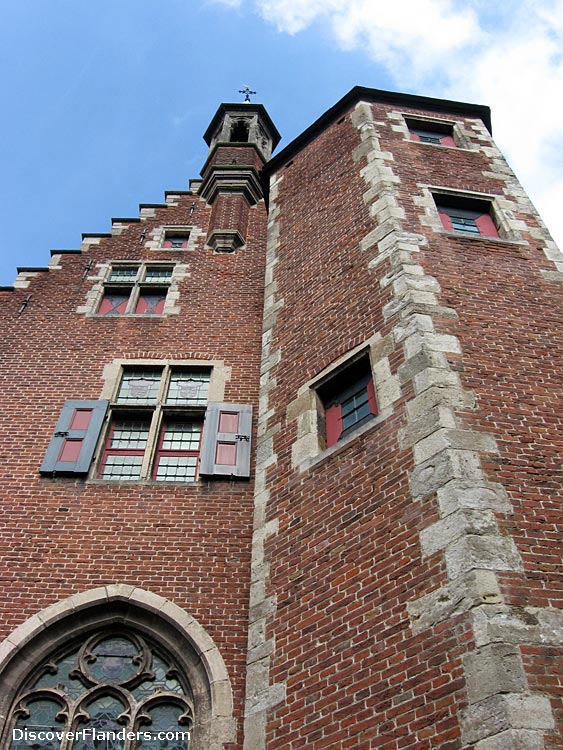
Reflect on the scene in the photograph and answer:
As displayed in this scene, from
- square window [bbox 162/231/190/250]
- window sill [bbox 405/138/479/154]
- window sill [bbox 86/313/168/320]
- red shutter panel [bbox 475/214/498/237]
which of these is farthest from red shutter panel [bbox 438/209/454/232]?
square window [bbox 162/231/190/250]

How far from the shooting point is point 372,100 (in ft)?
42.5

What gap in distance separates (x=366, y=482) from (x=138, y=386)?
498 centimetres

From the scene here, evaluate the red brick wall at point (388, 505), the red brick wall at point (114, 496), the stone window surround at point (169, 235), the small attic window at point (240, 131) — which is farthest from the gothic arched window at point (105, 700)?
the small attic window at point (240, 131)

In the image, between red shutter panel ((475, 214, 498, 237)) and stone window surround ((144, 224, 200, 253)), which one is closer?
red shutter panel ((475, 214, 498, 237))

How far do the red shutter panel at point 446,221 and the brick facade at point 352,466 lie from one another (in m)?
0.28

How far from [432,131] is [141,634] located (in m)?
9.42

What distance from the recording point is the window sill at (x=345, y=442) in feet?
23.1

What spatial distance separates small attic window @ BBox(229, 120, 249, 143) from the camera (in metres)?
18.9

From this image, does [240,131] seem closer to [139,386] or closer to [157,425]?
[139,386]

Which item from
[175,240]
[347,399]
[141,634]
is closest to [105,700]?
[141,634]

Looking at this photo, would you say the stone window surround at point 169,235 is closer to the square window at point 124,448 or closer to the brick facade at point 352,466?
the brick facade at point 352,466

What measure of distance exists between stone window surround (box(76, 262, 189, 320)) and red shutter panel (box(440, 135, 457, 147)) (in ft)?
16.1

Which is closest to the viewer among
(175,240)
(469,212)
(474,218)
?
(474,218)

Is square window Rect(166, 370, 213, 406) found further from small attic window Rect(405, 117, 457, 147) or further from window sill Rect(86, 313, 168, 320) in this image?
small attic window Rect(405, 117, 457, 147)
